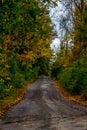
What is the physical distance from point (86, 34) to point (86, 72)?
7.17 meters

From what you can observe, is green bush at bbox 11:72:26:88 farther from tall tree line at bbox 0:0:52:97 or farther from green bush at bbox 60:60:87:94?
green bush at bbox 60:60:87:94

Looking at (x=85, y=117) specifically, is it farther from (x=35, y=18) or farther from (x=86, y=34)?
(x=86, y=34)

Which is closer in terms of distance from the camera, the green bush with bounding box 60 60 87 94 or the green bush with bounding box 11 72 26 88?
the green bush with bounding box 60 60 87 94

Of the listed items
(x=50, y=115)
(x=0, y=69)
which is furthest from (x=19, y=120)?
(x=0, y=69)

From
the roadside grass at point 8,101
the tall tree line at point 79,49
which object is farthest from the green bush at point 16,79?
the tall tree line at point 79,49

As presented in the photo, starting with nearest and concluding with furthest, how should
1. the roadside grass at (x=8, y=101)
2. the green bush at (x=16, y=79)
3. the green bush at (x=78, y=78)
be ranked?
the roadside grass at (x=8, y=101), the green bush at (x=78, y=78), the green bush at (x=16, y=79)

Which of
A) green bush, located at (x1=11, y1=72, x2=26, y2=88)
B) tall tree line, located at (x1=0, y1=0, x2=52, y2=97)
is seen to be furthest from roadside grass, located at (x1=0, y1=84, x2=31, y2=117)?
green bush, located at (x1=11, y1=72, x2=26, y2=88)

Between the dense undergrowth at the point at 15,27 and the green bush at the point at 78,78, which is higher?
the dense undergrowth at the point at 15,27

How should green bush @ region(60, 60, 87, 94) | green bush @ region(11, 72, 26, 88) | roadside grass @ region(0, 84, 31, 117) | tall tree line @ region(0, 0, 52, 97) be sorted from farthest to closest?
green bush @ region(11, 72, 26, 88) < green bush @ region(60, 60, 87, 94) < roadside grass @ region(0, 84, 31, 117) < tall tree line @ region(0, 0, 52, 97)

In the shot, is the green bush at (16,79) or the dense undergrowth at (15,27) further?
the green bush at (16,79)

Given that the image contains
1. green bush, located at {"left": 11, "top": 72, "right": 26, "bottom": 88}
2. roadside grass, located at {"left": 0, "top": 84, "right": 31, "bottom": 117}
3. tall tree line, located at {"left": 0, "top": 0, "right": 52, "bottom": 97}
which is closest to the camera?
tall tree line, located at {"left": 0, "top": 0, "right": 52, "bottom": 97}

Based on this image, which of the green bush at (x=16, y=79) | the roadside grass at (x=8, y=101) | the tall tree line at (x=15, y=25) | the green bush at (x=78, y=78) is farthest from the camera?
the green bush at (x=16, y=79)

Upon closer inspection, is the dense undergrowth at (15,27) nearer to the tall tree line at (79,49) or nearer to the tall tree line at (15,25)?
the tall tree line at (15,25)

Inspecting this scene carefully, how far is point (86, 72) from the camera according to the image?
3156cm
